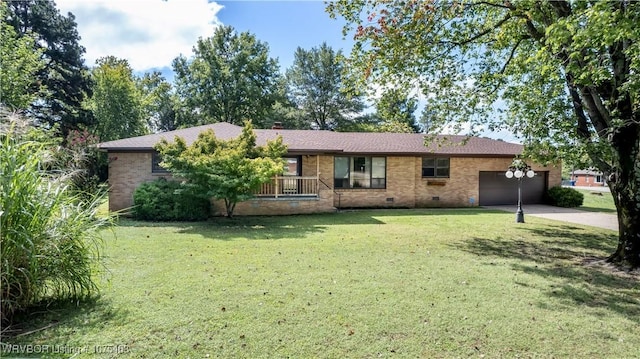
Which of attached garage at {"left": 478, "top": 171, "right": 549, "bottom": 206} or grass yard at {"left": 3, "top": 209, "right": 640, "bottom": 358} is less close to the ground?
attached garage at {"left": 478, "top": 171, "right": 549, "bottom": 206}

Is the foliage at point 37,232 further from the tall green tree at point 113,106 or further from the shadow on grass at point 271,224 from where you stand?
the tall green tree at point 113,106

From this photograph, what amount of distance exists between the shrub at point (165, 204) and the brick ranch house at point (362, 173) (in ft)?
5.56

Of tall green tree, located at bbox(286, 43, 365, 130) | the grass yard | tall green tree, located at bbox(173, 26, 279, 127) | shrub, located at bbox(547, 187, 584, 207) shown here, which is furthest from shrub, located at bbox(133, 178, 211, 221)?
tall green tree, located at bbox(286, 43, 365, 130)

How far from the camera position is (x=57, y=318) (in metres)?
4.13

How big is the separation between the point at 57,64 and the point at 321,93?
2399cm

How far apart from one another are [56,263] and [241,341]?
250 cm

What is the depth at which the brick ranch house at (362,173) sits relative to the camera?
14266 mm

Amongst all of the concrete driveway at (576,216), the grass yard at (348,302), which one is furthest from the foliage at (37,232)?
the concrete driveway at (576,216)

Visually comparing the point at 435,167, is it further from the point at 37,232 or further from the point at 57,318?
the point at 37,232

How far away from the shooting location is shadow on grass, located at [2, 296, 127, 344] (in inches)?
145

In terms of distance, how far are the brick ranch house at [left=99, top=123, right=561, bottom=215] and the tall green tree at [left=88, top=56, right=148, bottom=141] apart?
15.0m

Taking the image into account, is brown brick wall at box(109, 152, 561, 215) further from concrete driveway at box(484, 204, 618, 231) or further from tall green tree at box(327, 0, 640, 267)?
tall green tree at box(327, 0, 640, 267)

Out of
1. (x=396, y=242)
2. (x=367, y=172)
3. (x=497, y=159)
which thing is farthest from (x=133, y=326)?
(x=497, y=159)

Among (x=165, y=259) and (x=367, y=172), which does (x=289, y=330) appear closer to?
(x=165, y=259)
